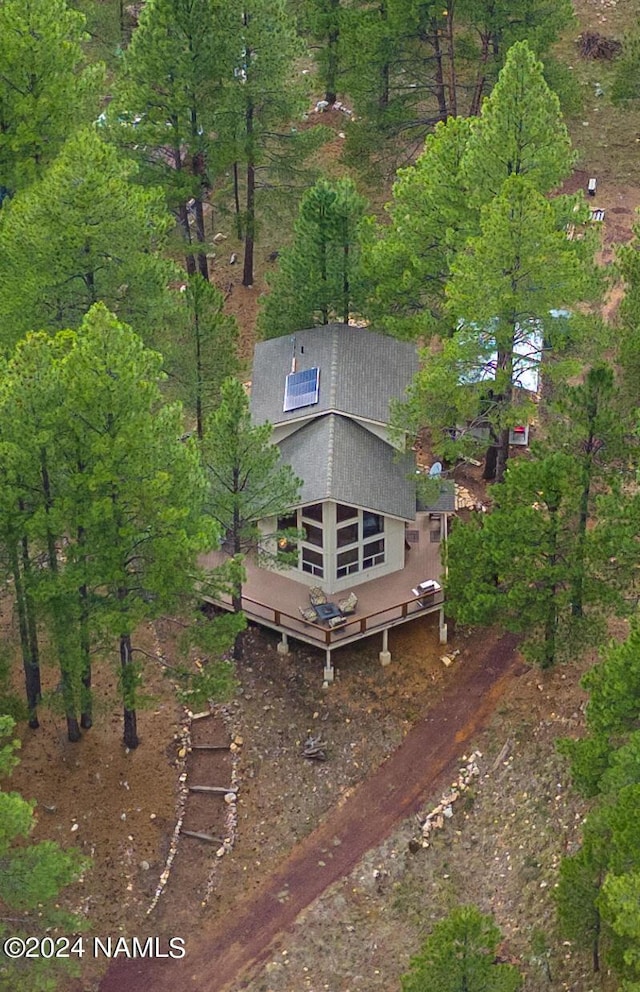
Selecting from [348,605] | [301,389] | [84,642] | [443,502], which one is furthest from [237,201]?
[84,642]

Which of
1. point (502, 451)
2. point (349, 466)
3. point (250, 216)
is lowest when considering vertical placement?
point (349, 466)

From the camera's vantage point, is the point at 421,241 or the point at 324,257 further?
the point at 324,257

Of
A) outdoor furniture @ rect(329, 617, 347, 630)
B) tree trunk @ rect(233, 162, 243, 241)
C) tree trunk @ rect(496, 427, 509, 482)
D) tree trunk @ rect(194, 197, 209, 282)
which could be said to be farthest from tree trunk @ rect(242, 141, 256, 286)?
outdoor furniture @ rect(329, 617, 347, 630)

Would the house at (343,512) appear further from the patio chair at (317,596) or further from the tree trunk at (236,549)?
the tree trunk at (236,549)

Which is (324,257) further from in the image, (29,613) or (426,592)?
(29,613)

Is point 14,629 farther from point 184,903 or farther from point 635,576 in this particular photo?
point 635,576

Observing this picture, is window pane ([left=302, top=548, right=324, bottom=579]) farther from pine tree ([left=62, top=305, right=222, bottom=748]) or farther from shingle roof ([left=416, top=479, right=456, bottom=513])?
pine tree ([left=62, top=305, right=222, bottom=748])

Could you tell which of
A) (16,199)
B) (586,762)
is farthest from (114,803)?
(16,199)
